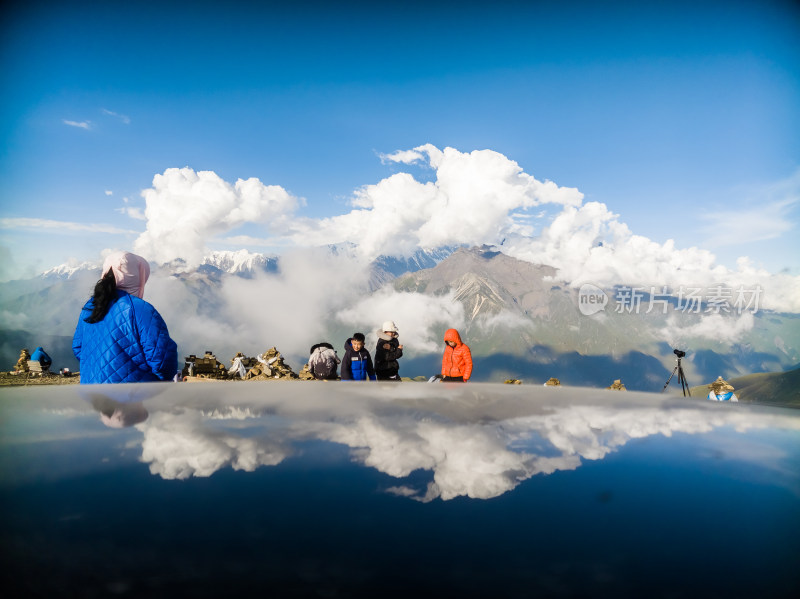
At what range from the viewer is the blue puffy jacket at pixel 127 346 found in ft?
19.8

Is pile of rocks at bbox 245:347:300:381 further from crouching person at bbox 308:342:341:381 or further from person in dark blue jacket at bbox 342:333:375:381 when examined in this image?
person in dark blue jacket at bbox 342:333:375:381

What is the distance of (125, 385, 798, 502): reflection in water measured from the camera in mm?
1978

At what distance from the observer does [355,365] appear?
41.7 ft

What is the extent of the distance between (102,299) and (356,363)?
733cm

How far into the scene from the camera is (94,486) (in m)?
1.74

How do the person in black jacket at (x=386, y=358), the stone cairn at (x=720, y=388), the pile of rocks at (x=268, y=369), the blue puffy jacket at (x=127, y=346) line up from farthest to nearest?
the stone cairn at (x=720, y=388)
the pile of rocks at (x=268, y=369)
the person in black jacket at (x=386, y=358)
the blue puffy jacket at (x=127, y=346)

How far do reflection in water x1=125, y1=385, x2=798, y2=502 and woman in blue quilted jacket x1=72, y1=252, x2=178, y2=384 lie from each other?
10.8 feet

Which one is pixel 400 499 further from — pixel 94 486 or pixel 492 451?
pixel 94 486

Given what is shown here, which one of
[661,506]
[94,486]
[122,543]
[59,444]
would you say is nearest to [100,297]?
[59,444]

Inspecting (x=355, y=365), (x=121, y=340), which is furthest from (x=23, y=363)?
(x=121, y=340)

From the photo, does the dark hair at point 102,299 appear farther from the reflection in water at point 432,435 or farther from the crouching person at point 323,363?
the crouching person at point 323,363

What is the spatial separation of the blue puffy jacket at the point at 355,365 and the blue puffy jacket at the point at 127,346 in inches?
261

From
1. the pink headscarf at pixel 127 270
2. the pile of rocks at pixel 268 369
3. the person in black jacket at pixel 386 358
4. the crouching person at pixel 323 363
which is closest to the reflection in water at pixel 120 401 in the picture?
the pink headscarf at pixel 127 270

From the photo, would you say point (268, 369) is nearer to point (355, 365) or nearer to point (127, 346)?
point (355, 365)
